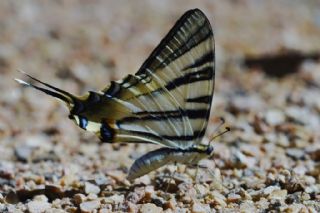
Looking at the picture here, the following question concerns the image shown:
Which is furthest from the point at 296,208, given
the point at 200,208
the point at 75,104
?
the point at 75,104

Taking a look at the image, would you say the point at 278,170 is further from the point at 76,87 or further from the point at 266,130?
the point at 76,87

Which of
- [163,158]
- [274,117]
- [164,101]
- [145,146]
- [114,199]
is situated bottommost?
[114,199]

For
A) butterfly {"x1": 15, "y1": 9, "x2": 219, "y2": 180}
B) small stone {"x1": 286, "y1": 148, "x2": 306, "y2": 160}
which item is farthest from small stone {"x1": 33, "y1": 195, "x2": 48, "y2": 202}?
small stone {"x1": 286, "y1": 148, "x2": 306, "y2": 160}

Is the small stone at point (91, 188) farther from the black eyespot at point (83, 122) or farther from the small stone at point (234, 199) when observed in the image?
the small stone at point (234, 199)

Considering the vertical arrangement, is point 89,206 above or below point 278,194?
below

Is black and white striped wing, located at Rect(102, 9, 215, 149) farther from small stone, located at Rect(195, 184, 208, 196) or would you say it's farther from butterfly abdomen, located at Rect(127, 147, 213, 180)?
small stone, located at Rect(195, 184, 208, 196)

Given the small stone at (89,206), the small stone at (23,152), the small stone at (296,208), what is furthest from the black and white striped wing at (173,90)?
the small stone at (23,152)

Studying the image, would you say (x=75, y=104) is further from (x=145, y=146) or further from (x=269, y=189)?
(x=145, y=146)
